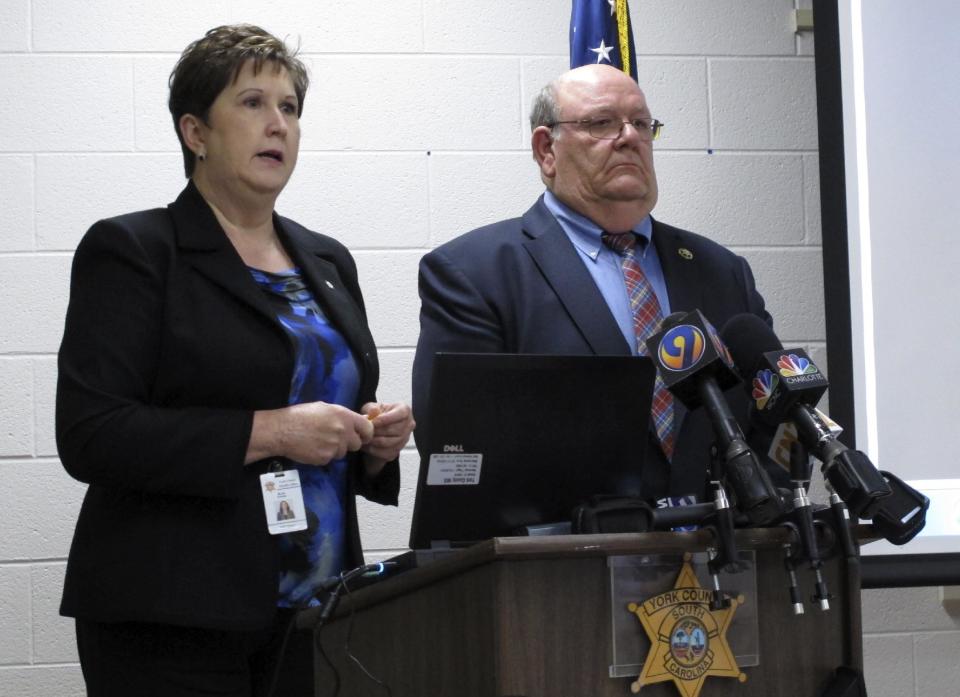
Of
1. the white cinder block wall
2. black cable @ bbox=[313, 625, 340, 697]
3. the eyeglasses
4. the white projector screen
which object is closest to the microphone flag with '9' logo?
black cable @ bbox=[313, 625, 340, 697]

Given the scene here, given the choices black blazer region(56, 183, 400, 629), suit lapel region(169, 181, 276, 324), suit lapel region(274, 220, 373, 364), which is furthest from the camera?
suit lapel region(274, 220, 373, 364)

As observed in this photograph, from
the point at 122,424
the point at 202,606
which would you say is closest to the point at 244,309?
the point at 122,424

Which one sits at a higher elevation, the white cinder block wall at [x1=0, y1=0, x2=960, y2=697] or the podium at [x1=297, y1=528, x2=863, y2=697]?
the white cinder block wall at [x1=0, y1=0, x2=960, y2=697]

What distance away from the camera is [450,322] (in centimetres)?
227

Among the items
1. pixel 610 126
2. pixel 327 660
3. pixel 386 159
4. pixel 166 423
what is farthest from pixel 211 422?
pixel 386 159

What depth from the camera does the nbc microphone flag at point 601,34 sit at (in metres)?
3.05

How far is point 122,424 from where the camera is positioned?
6.04ft

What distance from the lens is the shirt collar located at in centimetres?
241

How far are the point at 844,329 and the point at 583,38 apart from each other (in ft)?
2.84

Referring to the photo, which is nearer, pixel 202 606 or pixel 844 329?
pixel 202 606

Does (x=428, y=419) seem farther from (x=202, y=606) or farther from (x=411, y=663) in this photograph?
(x=202, y=606)

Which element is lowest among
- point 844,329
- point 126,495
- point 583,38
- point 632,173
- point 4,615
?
point 4,615

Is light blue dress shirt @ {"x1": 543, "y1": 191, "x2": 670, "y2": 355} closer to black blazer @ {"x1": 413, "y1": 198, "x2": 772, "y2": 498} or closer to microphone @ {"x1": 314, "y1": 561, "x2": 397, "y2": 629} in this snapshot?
black blazer @ {"x1": 413, "y1": 198, "x2": 772, "y2": 498}

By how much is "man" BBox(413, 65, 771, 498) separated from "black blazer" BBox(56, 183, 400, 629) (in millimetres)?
384
